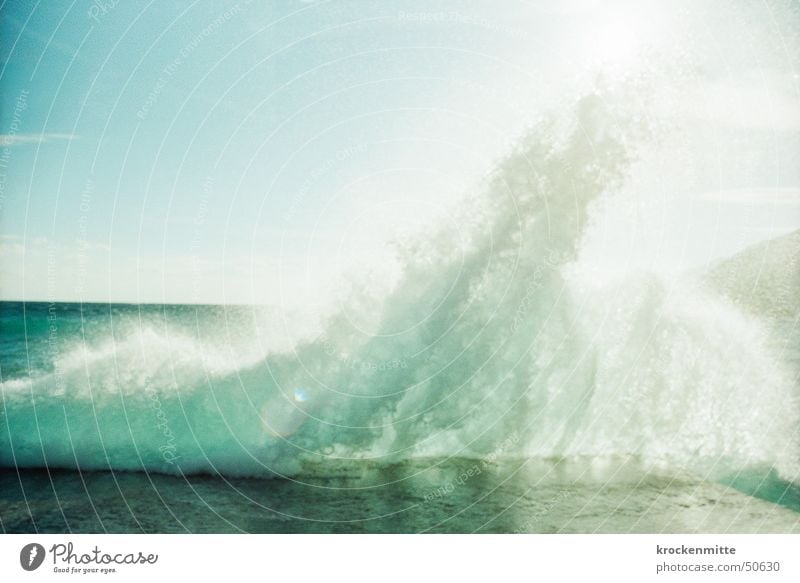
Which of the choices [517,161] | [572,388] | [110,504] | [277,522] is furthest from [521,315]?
[110,504]

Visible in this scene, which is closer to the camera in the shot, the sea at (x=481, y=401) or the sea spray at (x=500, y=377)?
the sea at (x=481, y=401)

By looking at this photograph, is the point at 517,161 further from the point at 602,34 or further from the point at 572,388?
the point at 572,388

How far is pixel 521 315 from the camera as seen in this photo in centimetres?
578

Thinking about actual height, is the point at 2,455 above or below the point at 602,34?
below

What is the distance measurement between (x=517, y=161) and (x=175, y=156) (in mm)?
3304

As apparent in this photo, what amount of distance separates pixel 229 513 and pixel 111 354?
257cm

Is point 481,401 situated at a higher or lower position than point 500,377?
lower

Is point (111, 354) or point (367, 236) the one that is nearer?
point (367, 236)

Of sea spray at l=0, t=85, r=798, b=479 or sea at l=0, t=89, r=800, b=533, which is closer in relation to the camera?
sea at l=0, t=89, r=800, b=533

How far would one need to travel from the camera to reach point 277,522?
5.07m
